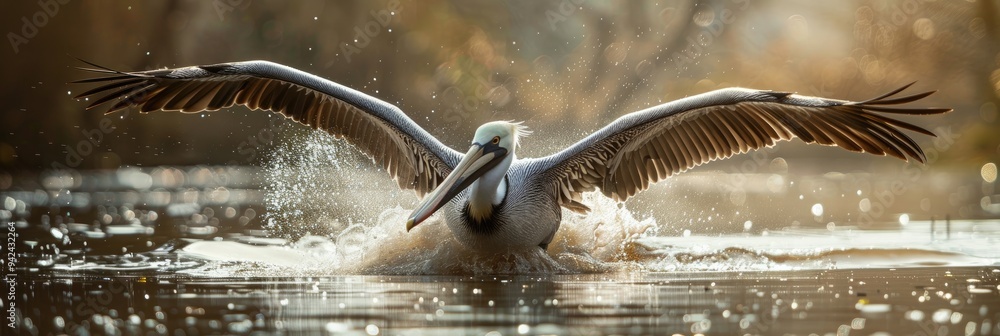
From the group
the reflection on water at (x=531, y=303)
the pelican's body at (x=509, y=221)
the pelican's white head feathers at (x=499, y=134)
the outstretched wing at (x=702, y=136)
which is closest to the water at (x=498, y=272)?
the reflection on water at (x=531, y=303)

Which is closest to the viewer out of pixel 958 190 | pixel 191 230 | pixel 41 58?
pixel 191 230

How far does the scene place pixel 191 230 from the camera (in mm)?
13164

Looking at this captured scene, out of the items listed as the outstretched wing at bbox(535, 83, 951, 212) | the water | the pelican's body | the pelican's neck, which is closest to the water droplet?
the water

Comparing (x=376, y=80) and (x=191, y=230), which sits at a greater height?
(x=376, y=80)

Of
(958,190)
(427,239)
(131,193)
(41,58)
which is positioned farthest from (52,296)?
(41,58)

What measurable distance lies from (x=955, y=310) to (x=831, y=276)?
1991 millimetres

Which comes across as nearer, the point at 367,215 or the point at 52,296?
the point at 52,296

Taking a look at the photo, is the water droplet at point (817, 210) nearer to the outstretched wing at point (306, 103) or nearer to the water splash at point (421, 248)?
the water splash at point (421, 248)

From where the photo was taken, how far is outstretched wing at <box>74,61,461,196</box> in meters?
9.86

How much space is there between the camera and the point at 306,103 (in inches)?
417

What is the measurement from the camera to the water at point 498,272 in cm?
609

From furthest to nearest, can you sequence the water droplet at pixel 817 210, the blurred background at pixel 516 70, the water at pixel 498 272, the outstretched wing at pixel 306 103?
1. the blurred background at pixel 516 70
2. the water droplet at pixel 817 210
3. the outstretched wing at pixel 306 103
4. the water at pixel 498 272

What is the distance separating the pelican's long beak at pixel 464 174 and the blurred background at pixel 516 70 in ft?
30.8

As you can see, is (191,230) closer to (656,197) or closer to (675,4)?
(656,197)
